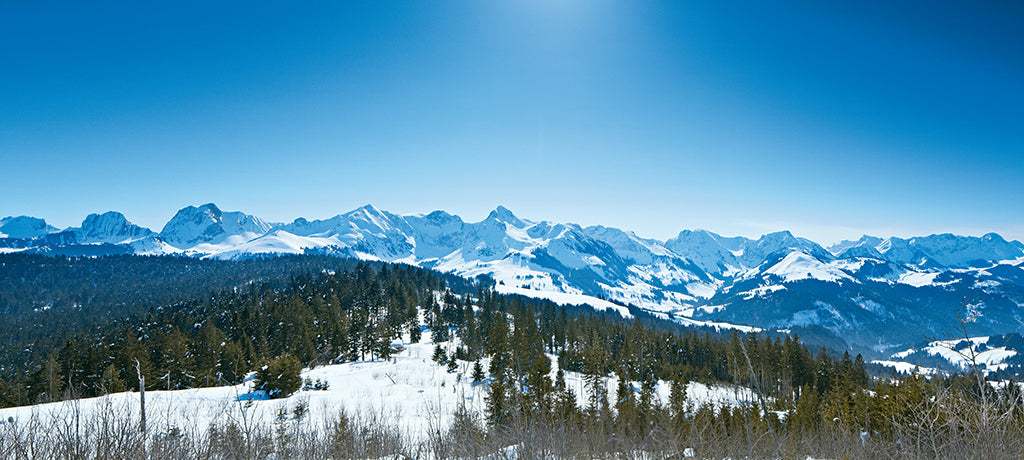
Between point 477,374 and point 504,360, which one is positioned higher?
point 504,360

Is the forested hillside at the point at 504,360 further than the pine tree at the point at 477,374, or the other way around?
the pine tree at the point at 477,374

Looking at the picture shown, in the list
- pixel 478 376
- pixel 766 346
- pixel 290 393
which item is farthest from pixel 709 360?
pixel 290 393

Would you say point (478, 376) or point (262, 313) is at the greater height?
point (262, 313)

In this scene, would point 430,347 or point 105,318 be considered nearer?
point 430,347

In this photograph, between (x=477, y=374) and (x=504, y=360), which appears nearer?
(x=504, y=360)

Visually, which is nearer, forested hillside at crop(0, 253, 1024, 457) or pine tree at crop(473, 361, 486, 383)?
forested hillside at crop(0, 253, 1024, 457)

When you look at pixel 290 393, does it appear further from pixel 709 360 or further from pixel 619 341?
pixel 709 360

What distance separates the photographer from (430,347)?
82.5m

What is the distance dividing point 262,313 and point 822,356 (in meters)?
93.9

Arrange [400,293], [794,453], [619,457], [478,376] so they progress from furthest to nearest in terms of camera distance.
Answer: [400,293]
[478,376]
[794,453]
[619,457]

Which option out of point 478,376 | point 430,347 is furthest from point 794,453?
point 430,347

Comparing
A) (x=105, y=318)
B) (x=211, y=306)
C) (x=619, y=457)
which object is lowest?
(x=105, y=318)

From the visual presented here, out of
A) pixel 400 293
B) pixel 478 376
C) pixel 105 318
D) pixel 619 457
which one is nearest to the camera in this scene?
pixel 619 457

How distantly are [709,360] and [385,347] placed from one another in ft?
209
